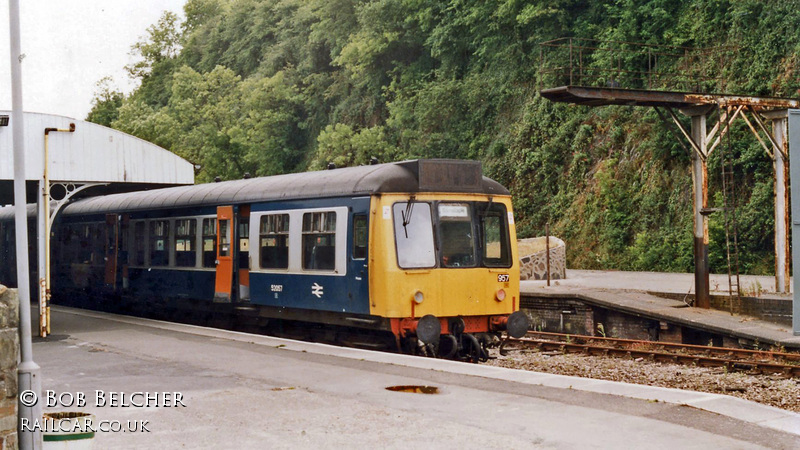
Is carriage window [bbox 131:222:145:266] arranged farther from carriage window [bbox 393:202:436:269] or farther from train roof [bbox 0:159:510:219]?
carriage window [bbox 393:202:436:269]

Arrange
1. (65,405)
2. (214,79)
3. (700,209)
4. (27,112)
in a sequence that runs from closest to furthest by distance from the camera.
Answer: (65,405) → (27,112) → (700,209) → (214,79)

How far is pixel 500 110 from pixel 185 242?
21.3 metres

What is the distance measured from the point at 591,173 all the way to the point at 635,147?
6.67 ft

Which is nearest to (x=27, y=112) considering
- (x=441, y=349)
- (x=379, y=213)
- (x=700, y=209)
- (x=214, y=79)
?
(x=379, y=213)

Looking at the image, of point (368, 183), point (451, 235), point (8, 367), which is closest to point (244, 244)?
point (368, 183)

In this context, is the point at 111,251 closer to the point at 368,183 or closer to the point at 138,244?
the point at 138,244

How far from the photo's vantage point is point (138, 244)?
22078 mm

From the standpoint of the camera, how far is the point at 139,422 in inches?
342

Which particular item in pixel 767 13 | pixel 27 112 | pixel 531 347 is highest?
pixel 767 13

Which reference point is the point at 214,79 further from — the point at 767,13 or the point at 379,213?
the point at 379,213

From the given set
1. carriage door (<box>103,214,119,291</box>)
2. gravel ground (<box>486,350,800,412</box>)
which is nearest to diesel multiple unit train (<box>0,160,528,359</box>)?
gravel ground (<box>486,350,800,412</box>)

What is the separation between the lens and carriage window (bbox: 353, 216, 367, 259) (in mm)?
14084

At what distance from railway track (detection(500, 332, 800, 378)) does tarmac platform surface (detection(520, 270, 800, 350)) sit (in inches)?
28.9

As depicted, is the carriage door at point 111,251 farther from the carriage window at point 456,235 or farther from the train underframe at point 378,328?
the carriage window at point 456,235
